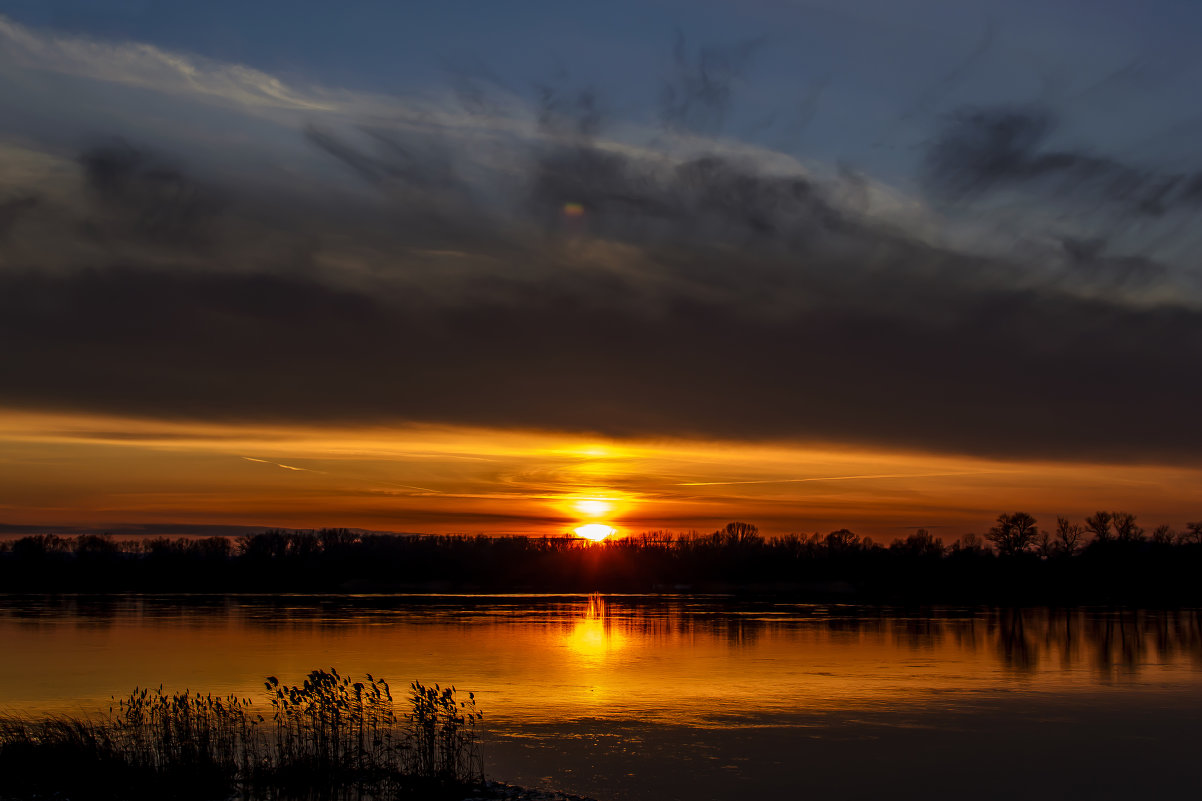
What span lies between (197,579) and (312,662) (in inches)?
3716

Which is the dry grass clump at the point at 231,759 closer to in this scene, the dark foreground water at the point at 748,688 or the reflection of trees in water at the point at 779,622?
the dark foreground water at the point at 748,688

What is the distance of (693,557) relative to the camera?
143 m

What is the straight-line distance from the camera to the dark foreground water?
53.2 ft

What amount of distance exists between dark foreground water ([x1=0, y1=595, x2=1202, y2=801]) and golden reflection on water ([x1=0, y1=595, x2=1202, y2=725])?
0.15 metres

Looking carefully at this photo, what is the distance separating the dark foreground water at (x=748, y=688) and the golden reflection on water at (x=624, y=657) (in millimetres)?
147

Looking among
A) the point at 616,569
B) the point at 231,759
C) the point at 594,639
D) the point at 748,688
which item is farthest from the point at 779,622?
the point at 616,569

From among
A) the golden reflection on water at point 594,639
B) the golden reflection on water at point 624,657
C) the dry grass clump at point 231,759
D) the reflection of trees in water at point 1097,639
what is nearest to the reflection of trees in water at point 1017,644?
the reflection of trees in water at point 1097,639

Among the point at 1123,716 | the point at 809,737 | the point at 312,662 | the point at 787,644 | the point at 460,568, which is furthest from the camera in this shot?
the point at 460,568

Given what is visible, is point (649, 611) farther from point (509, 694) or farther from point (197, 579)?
point (197, 579)

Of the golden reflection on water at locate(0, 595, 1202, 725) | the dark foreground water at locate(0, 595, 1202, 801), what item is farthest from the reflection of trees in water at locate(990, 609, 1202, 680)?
the dark foreground water at locate(0, 595, 1202, 801)

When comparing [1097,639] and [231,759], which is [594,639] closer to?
[1097,639]

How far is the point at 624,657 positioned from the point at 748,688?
32.1 ft

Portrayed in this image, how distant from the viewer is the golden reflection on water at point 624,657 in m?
24.3

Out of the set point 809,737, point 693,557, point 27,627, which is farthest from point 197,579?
point 809,737
